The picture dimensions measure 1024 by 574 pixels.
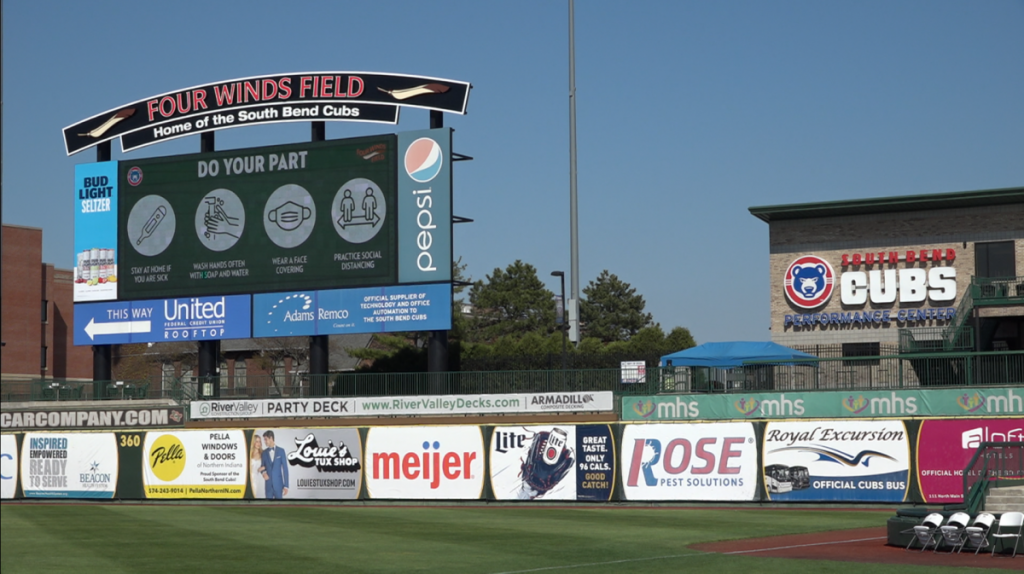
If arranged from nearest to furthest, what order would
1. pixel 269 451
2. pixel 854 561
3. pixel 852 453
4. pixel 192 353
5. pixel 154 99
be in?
pixel 854 561
pixel 852 453
pixel 269 451
pixel 154 99
pixel 192 353

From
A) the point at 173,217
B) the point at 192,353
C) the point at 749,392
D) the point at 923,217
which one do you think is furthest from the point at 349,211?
the point at 192,353

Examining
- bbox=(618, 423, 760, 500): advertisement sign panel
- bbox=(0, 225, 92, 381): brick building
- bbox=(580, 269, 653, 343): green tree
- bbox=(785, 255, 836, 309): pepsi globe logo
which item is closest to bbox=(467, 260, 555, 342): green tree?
bbox=(580, 269, 653, 343): green tree

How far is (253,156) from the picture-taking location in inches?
1619

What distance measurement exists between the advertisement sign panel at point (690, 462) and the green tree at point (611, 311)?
210 feet

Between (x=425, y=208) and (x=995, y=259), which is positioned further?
(x=995, y=259)

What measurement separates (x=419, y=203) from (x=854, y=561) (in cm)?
2426

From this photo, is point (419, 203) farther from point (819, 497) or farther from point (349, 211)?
point (819, 497)

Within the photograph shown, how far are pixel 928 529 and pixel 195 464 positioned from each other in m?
26.0

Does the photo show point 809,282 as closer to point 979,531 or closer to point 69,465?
point 979,531

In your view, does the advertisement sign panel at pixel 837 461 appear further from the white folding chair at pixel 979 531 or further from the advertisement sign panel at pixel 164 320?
the advertisement sign panel at pixel 164 320

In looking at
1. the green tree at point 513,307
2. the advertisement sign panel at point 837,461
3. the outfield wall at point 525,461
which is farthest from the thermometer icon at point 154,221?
the green tree at point 513,307

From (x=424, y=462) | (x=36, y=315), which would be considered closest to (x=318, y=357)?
(x=424, y=462)

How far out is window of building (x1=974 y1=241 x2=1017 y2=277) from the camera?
4256cm

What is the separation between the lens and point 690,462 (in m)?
31.7
